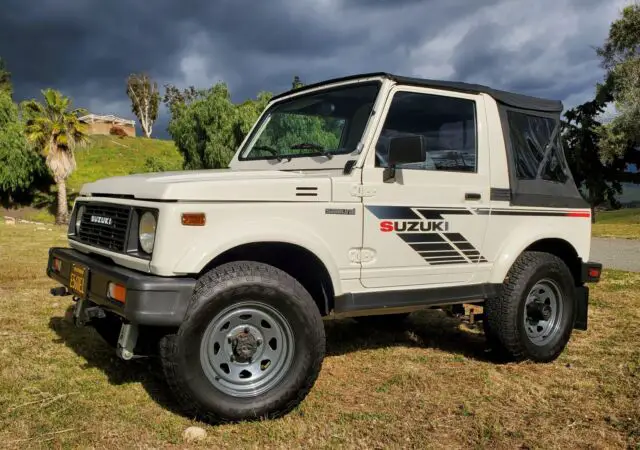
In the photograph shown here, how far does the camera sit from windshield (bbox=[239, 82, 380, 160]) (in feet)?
14.1

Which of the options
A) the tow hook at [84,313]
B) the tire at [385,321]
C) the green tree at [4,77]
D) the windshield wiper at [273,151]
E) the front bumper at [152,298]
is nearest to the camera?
the front bumper at [152,298]

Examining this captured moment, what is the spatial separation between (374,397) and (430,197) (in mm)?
1463

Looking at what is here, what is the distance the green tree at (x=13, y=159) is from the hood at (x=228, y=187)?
115 ft

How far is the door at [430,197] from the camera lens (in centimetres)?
397

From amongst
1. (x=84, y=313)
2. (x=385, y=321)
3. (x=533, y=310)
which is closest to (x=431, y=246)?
(x=533, y=310)

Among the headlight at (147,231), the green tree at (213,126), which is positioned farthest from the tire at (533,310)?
the green tree at (213,126)

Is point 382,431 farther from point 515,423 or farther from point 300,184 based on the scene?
point 300,184

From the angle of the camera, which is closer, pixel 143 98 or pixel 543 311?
pixel 543 311

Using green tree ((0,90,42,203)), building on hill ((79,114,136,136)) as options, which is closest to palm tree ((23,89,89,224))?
green tree ((0,90,42,203))

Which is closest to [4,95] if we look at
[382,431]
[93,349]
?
[93,349]

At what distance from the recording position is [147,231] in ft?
11.3

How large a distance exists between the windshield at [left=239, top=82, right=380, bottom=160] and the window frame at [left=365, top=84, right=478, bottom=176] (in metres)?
0.13

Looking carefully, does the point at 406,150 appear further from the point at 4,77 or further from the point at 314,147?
the point at 4,77

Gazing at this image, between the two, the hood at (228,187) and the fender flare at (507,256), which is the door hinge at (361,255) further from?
the fender flare at (507,256)
